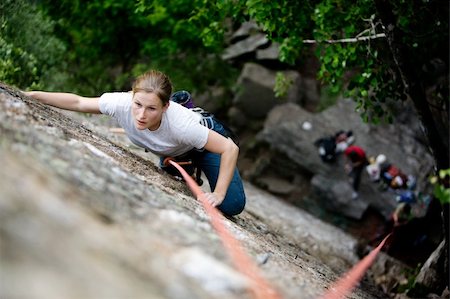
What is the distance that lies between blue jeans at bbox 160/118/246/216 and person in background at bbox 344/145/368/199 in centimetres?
1010

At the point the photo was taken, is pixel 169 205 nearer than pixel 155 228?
No

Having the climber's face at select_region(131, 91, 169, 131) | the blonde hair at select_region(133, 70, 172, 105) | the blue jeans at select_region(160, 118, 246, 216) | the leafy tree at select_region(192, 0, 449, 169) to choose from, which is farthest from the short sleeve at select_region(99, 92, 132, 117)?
the leafy tree at select_region(192, 0, 449, 169)

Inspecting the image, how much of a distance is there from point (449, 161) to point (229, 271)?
6.54m

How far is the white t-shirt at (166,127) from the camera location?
5.50m

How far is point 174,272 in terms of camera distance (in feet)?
9.05

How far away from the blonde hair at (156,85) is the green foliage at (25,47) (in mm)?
4011

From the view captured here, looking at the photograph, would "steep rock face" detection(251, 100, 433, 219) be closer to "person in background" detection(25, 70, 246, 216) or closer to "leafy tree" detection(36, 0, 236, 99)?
"leafy tree" detection(36, 0, 236, 99)

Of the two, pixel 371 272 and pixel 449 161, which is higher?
pixel 449 161

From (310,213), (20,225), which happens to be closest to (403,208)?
(310,213)

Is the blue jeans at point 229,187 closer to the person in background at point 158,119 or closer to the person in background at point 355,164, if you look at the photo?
the person in background at point 158,119

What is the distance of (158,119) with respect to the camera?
5.40 meters

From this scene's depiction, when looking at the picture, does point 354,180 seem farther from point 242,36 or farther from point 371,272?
point 242,36

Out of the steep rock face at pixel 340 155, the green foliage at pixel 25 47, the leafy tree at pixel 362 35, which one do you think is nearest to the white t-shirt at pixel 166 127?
the leafy tree at pixel 362 35

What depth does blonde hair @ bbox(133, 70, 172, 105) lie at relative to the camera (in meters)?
5.18
